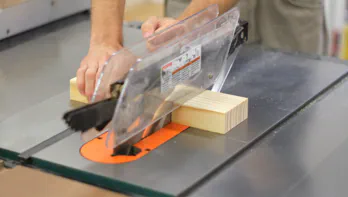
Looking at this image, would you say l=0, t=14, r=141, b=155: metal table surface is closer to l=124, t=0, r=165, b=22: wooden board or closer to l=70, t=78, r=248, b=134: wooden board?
l=70, t=78, r=248, b=134: wooden board

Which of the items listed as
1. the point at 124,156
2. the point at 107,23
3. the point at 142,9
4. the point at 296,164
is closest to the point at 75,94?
the point at 107,23

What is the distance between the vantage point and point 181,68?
129cm

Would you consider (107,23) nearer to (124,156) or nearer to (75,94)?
(75,94)

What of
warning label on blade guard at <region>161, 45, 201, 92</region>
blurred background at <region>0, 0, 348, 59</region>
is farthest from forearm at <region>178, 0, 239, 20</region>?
blurred background at <region>0, 0, 348, 59</region>

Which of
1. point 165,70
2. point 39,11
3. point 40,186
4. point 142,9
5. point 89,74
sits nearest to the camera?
point 40,186

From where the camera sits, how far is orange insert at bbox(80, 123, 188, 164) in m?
1.17

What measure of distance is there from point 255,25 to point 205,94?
87 cm

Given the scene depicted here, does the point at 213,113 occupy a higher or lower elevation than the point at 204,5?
lower

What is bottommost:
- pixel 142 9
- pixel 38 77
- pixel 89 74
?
pixel 142 9

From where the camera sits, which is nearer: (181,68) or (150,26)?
(181,68)

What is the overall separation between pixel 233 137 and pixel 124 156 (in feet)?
0.77

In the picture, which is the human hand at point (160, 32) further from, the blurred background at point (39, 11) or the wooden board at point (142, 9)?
the wooden board at point (142, 9)

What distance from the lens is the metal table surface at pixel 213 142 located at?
3.59 feet

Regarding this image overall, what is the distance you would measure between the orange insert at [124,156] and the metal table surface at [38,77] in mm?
115
